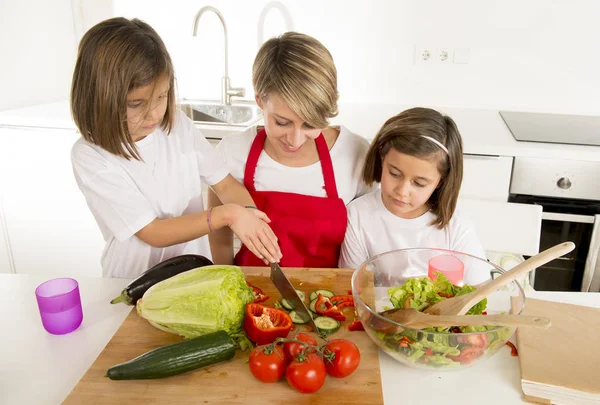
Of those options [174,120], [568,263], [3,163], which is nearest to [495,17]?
[568,263]

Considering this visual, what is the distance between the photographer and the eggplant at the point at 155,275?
106 cm

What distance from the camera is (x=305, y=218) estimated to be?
4.73 feet

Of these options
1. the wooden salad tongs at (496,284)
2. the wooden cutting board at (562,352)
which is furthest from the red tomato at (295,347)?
the wooden cutting board at (562,352)

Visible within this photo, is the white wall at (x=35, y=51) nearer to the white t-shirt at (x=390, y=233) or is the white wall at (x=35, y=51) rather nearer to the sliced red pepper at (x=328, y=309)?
the white t-shirt at (x=390, y=233)

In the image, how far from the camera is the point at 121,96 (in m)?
1.09

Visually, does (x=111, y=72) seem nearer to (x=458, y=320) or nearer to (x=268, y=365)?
(x=268, y=365)

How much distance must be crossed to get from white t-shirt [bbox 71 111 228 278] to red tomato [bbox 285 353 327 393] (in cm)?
Answer: 61

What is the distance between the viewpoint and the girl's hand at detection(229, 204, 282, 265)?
1173 millimetres

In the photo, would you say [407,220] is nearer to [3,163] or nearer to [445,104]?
[445,104]

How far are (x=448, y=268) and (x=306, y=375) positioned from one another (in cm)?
48

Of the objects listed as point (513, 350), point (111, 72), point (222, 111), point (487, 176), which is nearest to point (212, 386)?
point (513, 350)

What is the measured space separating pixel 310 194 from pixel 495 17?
5.21 feet

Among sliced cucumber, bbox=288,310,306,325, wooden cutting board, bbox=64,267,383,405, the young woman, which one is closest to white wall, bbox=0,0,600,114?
the young woman

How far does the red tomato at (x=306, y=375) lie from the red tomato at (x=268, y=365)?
23mm
